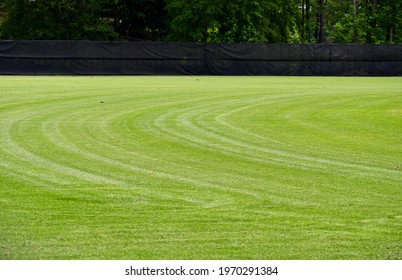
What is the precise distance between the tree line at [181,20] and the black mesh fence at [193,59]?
15.7m

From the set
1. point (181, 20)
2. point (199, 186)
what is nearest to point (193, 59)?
point (181, 20)

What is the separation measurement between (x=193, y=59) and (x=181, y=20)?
18370 mm

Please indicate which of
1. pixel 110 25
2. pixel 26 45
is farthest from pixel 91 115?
pixel 110 25

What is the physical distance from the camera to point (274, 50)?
164 ft

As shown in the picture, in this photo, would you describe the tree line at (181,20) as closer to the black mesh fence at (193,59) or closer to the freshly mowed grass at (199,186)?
the black mesh fence at (193,59)

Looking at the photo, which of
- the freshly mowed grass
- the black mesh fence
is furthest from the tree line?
the freshly mowed grass

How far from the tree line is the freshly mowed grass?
47.5 m

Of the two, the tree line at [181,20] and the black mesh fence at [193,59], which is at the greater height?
the tree line at [181,20]

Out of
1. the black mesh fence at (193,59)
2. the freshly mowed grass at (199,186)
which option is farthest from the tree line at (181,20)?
the freshly mowed grass at (199,186)

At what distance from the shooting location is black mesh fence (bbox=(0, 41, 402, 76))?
1880 inches

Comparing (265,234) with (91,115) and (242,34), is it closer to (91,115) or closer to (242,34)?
(91,115)

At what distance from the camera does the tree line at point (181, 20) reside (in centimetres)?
6738

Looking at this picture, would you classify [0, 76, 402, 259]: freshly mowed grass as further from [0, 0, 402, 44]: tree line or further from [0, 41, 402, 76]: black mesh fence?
[0, 0, 402, 44]: tree line
